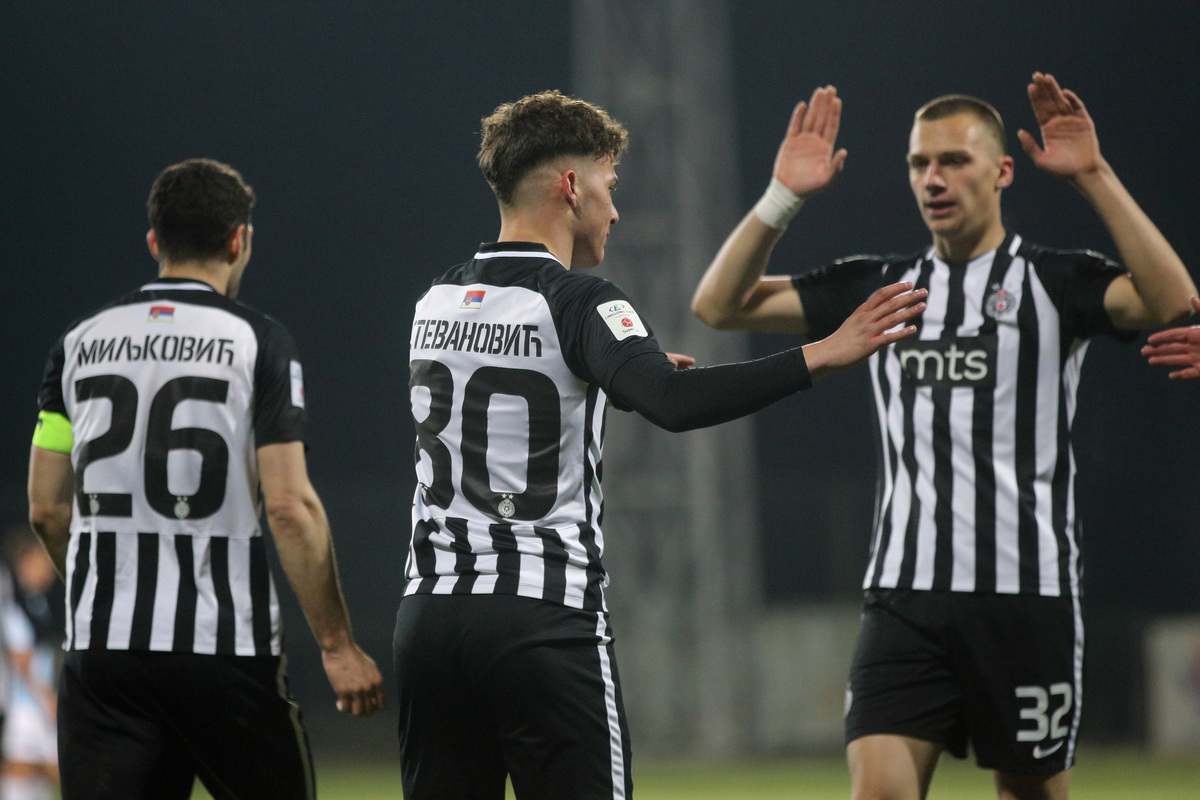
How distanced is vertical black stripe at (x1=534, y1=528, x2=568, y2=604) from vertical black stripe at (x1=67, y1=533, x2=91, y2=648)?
46.4 inches

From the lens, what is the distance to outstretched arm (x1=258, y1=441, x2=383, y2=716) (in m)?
3.23

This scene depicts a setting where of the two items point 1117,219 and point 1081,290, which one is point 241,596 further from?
point 1117,219

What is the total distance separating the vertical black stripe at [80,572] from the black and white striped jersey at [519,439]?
89cm

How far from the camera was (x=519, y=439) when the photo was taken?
109 inches

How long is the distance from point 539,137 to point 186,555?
4.17 ft

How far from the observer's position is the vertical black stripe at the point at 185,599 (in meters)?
3.14

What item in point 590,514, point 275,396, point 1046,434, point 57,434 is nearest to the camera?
point 590,514

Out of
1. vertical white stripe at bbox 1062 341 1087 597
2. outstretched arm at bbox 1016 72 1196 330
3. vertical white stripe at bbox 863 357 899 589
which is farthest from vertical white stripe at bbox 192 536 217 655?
outstretched arm at bbox 1016 72 1196 330

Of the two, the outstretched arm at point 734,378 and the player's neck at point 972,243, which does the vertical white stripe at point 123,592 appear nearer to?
the outstretched arm at point 734,378

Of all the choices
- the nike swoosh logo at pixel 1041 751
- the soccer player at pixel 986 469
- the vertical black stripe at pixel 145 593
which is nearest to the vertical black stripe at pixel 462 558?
the vertical black stripe at pixel 145 593

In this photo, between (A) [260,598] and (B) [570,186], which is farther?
(A) [260,598]

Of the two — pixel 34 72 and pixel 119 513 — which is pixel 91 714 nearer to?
pixel 119 513

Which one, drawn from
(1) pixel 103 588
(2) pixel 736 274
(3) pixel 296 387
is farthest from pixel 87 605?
(2) pixel 736 274

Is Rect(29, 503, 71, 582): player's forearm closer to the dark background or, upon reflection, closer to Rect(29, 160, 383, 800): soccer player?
Rect(29, 160, 383, 800): soccer player
